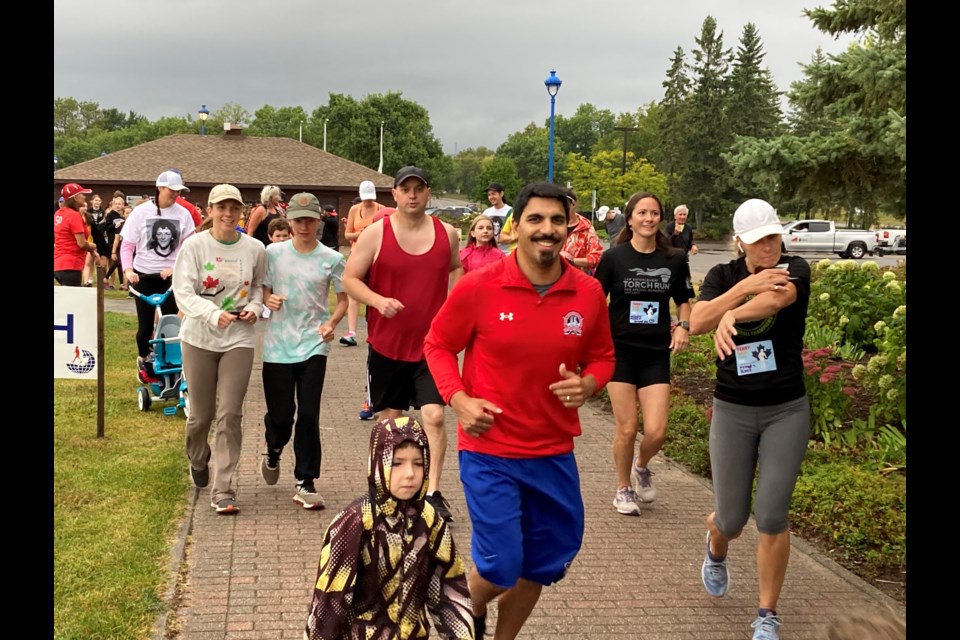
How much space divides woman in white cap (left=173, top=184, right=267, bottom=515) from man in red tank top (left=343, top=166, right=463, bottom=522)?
0.79 metres

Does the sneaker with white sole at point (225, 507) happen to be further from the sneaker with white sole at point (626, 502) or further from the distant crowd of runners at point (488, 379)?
the sneaker with white sole at point (626, 502)

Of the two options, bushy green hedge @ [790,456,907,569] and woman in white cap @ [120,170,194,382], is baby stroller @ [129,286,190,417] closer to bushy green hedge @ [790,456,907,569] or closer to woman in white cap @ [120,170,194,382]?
woman in white cap @ [120,170,194,382]

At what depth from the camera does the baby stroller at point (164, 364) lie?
10.5 metres

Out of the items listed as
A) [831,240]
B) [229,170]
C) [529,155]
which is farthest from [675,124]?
[529,155]

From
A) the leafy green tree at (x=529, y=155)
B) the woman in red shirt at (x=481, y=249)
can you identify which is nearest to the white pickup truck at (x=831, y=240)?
the woman in red shirt at (x=481, y=249)

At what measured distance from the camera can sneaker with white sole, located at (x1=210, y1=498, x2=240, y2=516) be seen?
23.2 ft

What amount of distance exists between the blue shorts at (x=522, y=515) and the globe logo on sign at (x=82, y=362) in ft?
18.0

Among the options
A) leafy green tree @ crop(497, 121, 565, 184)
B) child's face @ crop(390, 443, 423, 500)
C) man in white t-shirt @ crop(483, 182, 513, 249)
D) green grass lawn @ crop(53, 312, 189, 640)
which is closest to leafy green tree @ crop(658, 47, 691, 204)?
leafy green tree @ crop(497, 121, 565, 184)

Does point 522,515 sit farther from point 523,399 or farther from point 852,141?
point 852,141

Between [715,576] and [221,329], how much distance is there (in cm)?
373

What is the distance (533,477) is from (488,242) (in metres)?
6.75

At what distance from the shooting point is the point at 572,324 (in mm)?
4527

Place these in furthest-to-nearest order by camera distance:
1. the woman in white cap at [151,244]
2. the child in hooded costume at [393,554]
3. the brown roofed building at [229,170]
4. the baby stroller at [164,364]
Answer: the brown roofed building at [229,170] → the woman in white cap at [151,244] → the baby stroller at [164,364] → the child in hooded costume at [393,554]

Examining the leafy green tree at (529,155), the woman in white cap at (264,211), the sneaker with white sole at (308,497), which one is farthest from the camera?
the leafy green tree at (529,155)
